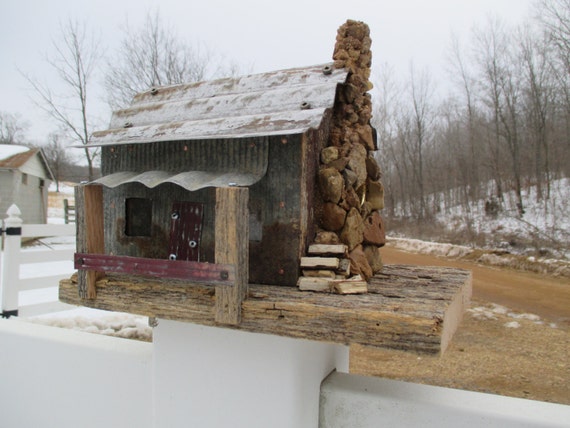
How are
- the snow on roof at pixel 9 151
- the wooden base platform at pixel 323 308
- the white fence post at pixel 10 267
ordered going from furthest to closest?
the snow on roof at pixel 9 151
the white fence post at pixel 10 267
the wooden base platform at pixel 323 308

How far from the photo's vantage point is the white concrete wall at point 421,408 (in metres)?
1.62

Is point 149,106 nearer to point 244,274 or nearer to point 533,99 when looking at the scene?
point 244,274

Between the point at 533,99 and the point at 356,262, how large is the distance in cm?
1800

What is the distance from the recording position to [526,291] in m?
7.99

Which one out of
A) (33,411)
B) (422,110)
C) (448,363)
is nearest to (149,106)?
(33,411)

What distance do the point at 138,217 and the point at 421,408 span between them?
1537 mm

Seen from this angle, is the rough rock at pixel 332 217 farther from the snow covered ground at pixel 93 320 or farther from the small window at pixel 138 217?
the snow covered ground at pixel 93 320

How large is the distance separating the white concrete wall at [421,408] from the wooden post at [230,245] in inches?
28.2

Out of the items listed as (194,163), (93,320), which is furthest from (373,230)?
(93,320)

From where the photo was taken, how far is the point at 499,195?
1759 cm

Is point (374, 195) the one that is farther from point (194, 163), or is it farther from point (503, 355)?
point (503, 355)

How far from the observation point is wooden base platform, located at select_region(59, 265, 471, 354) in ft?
4.30

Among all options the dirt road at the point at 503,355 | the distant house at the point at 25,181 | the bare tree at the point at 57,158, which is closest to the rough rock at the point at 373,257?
the dirt road at the point at 503,355

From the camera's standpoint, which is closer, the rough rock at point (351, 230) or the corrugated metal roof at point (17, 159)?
the rough rock at point (351, 230)
